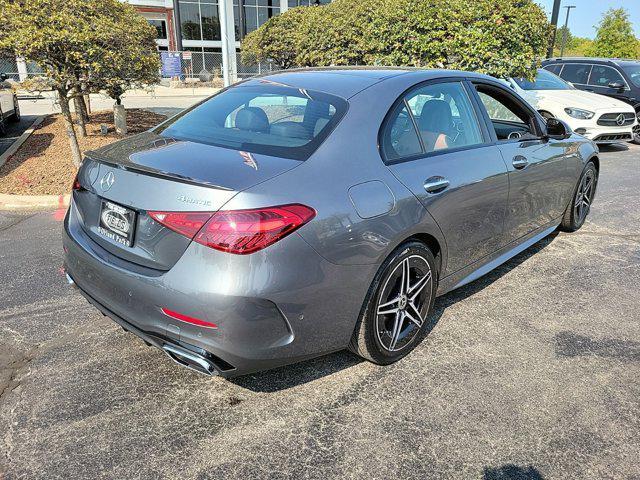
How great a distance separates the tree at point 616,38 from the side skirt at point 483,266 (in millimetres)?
33384

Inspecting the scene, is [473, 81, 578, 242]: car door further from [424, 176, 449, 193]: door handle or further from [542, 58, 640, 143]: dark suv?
[542, 58, 640, 143]: dark suv

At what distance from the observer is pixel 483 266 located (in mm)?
3770

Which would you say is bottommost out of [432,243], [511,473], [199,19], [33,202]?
[511,473]

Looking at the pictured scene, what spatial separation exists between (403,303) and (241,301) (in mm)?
1156

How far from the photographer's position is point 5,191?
6723 mm

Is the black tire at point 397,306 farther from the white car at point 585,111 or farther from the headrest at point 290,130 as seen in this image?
the white car at point 585,111

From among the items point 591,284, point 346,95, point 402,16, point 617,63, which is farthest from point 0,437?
point 617,63

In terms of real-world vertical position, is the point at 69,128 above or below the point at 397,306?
above

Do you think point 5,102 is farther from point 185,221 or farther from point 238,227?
point 238,227

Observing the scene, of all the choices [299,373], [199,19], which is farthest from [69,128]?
[199,19]

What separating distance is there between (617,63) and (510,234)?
1107cm

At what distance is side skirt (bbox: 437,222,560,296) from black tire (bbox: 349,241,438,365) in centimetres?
20

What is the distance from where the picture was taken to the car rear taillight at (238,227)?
2.15 metres

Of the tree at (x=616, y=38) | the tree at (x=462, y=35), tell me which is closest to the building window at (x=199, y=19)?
the tree at (x=616, y=38)
